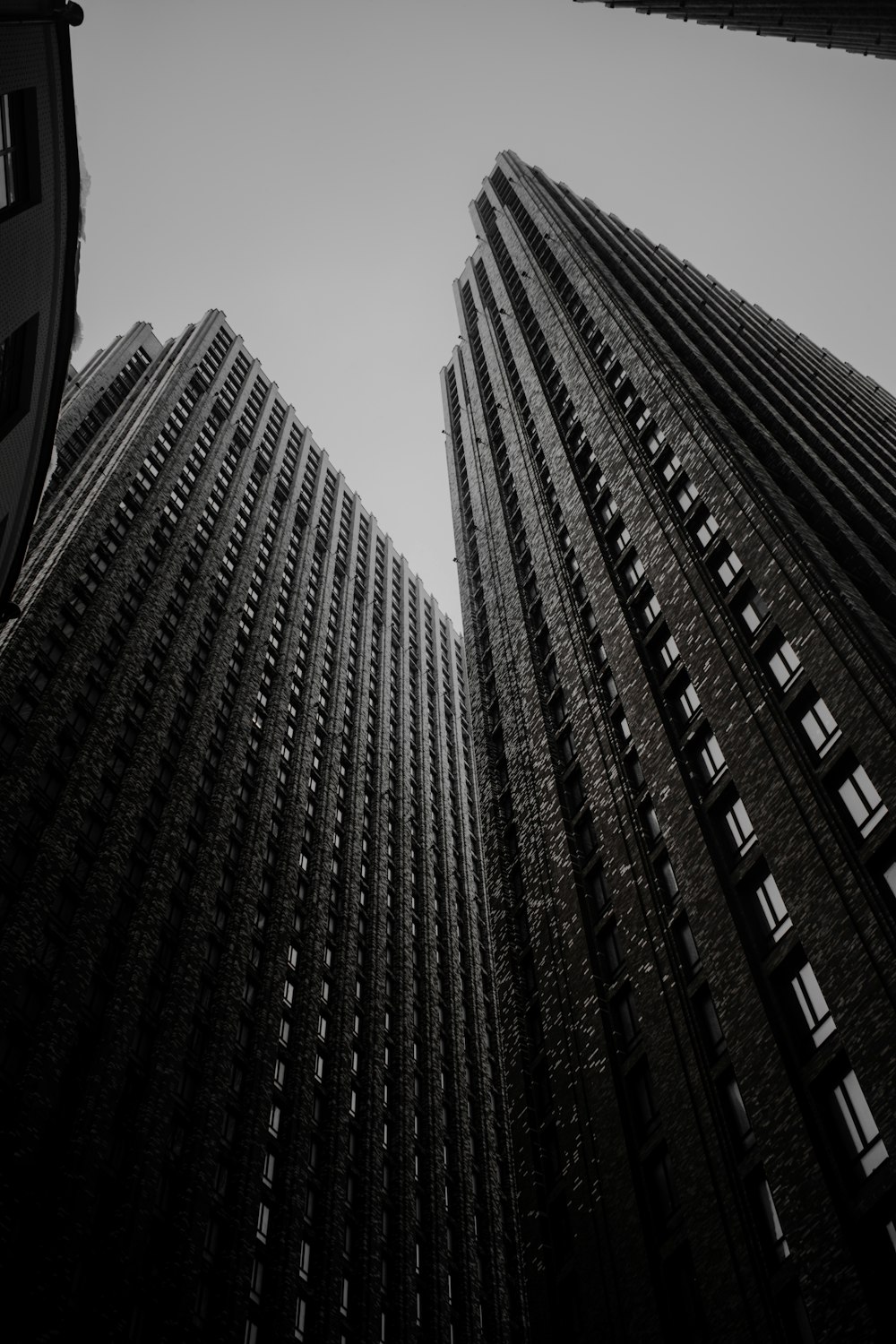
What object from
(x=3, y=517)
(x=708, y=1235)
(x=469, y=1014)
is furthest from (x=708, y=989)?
(x=469, y=1014)

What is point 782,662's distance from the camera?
29.8 metres

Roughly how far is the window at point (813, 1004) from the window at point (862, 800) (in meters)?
3.79

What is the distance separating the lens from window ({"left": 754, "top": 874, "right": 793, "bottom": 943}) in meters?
25.2

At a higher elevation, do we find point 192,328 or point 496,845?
point 192,328

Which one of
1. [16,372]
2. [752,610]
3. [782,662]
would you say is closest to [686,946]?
[782,662]

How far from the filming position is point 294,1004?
164 feet

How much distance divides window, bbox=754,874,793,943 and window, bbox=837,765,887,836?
2796 millimetres

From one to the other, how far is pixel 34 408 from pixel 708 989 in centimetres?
2207

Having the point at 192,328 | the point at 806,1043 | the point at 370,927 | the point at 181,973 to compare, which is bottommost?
the point at 806,1043

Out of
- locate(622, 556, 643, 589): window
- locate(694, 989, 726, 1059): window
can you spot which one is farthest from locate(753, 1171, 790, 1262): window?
locate(622, 556, 643, 589): window

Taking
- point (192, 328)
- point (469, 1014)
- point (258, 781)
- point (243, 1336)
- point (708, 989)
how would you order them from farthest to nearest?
point (192, 328) → point (469, 1014) → point (258, 781) → point (243, 1336) → point (708, 989)

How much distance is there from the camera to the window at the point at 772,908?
25156 mm

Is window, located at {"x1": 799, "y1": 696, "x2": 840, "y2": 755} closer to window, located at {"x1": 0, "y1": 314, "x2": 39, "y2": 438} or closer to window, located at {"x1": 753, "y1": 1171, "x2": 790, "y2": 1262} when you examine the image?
window, located at {"x1": 753, "y1": 1171, "x2": 790, "y2": 1262}

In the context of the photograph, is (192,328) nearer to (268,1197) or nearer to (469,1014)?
(469,1014)
